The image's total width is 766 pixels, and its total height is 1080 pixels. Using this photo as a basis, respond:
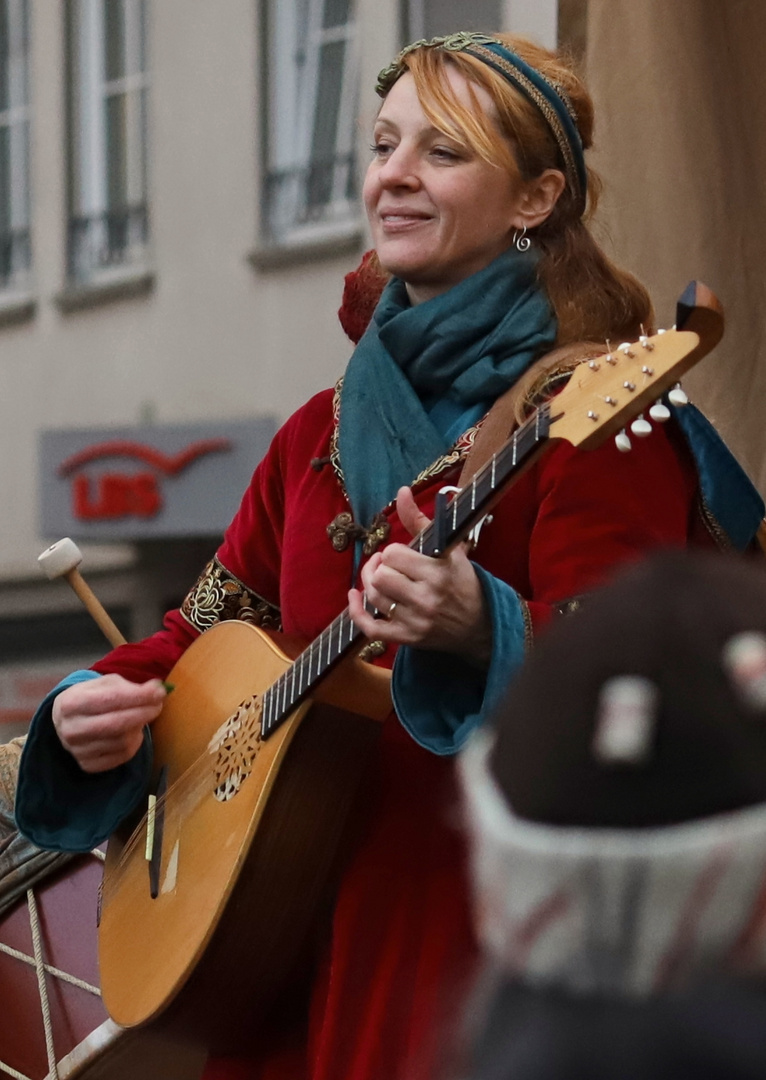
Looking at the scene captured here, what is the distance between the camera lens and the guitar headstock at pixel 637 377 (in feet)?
5.81

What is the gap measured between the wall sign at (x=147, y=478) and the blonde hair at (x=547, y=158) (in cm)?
567

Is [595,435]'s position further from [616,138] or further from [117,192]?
[117,192]

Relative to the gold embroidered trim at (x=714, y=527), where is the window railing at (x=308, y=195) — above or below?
above

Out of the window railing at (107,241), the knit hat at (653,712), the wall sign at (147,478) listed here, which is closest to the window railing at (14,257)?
the window railing at (107,241)

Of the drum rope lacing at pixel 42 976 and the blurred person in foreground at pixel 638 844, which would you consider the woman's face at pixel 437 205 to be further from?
the blurred person in foreground at pixel 638 844

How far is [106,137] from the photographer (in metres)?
9.05

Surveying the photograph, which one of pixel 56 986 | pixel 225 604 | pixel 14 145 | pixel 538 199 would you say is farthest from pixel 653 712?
pixel 14 145

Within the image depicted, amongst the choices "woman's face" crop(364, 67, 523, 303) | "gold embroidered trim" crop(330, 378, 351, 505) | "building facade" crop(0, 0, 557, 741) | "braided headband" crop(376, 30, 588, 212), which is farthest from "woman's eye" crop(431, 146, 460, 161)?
"building facade" crop(0, 0, 557, 741)

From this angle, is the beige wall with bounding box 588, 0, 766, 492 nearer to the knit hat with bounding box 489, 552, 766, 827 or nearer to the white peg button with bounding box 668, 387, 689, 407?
the white peg button with bounding box 668, 387, 689, 407

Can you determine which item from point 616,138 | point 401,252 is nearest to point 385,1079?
point 401,252

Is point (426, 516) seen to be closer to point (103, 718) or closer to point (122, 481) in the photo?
→ point (103, 718)

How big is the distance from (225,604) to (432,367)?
0.50 m

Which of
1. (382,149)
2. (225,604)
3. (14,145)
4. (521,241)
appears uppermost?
(14,145)

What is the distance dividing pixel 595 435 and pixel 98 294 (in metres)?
7.48
